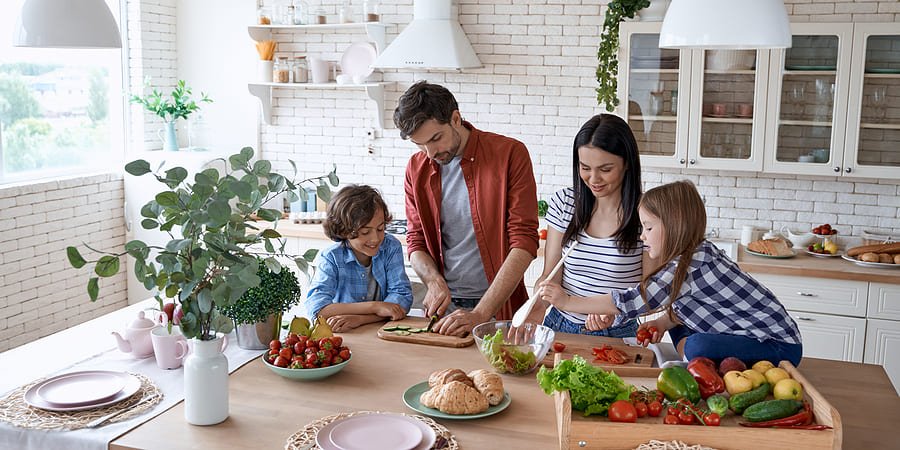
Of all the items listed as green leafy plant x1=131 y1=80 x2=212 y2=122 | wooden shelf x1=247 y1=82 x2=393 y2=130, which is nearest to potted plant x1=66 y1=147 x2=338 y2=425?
wooden shelf x1=247 y1=82 x2=393 y2=130

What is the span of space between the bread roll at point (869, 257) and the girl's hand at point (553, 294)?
2544 mm

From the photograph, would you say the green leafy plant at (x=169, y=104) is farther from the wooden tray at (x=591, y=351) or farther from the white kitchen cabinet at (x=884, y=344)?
the white kitchen cabinet at (x=884, y=344)

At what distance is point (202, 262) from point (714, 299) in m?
1.49

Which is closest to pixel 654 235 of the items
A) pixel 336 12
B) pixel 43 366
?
pixel 43 366

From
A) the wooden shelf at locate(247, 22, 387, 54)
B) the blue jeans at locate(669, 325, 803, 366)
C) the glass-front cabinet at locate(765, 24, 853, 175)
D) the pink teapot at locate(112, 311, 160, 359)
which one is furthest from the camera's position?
the wooden shelf at locate(247, 22, 387, 54)

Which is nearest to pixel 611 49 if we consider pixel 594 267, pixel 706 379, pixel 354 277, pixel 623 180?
pixel 623 180

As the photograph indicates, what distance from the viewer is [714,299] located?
247 centimetres

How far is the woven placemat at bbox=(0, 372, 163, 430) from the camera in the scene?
196 cm

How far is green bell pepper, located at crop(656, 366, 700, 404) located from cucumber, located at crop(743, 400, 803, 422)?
0.12m

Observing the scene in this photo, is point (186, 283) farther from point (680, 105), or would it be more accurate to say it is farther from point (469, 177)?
point (680, 105)

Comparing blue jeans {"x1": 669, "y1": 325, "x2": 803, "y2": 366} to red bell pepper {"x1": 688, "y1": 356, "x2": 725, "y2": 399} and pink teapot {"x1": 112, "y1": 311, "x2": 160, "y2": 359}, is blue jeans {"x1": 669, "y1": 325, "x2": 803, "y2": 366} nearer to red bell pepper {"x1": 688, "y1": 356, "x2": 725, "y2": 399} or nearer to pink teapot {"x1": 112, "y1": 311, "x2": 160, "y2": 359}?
red bell pepper {"x1": 688, "y1": 356, "x2": 725, "y2": 399}

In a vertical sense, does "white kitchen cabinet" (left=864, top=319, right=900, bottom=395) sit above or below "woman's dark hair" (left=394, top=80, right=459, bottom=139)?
below

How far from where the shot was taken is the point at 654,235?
2.50 metres

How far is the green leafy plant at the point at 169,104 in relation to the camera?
17.7ft
